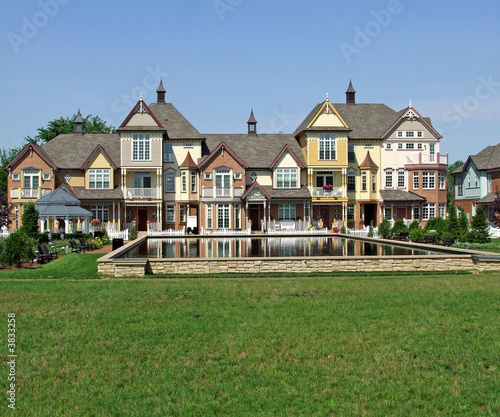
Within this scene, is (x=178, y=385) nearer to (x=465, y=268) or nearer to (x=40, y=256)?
(x=465, y=268)

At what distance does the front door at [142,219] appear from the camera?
45.7 m

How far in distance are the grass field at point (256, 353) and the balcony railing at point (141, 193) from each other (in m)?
32.1

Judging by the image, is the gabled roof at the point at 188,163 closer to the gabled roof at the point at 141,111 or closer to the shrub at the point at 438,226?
the gabled roof at the point at 141,111

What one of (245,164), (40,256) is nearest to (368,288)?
(40,256)

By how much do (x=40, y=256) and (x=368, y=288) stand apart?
545 inches

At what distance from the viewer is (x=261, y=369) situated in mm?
7078

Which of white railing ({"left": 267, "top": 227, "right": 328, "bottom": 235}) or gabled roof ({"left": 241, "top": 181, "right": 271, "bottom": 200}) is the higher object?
gabled roof ({"left": 241, "top": 181, "right": 271, "bottom": 200})

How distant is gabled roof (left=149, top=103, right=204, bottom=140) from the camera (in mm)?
45719

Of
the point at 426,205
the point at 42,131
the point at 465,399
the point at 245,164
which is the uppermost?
the point at 42,131

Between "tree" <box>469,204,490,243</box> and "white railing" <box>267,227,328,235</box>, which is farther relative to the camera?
"white railing" <box>267,227,328,235</box>

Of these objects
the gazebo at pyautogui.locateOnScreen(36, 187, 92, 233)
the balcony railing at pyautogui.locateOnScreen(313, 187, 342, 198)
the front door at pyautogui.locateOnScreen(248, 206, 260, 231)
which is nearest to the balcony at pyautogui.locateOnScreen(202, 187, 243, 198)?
the front door at pyautogui.locateOnScreen(248, 206, 260, 231)

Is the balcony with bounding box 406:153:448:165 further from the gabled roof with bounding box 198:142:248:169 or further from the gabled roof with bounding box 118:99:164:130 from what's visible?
A: the gabled roof with bounding box 118:99:164:130

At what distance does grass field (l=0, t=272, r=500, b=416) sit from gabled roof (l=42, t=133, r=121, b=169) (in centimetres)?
3428

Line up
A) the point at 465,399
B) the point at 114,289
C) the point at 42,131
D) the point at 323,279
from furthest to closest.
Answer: the point at 42,131 → the point at 323,279 → the point at 114,289 → the point at 465,399
